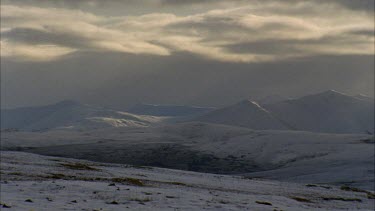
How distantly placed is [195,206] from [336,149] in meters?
136

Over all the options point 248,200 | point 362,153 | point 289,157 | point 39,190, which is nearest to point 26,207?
point 39,190

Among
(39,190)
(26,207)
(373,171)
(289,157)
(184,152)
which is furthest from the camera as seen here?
(184,152)

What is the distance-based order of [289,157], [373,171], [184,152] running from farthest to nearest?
[184,152]
[289,157]
[373,171]

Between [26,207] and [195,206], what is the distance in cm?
983

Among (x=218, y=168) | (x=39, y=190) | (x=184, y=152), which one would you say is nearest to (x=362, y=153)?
(x=218, y=168)

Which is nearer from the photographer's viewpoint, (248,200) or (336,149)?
(248,200)

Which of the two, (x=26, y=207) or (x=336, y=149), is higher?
(x=336, y=149)

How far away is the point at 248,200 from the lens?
4338 centimetres

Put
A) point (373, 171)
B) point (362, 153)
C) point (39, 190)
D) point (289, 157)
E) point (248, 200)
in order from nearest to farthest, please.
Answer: point (39, 190), point (248, 200), point (373, 171), point (362, 153), point (289, 157)

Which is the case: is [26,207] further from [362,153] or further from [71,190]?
[362,153]

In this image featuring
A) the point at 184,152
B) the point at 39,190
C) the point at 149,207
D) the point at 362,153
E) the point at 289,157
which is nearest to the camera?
the point at 149,207

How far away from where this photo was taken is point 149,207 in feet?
109

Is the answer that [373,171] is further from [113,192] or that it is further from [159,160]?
[113,192]

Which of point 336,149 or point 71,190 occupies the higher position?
point 336,149
